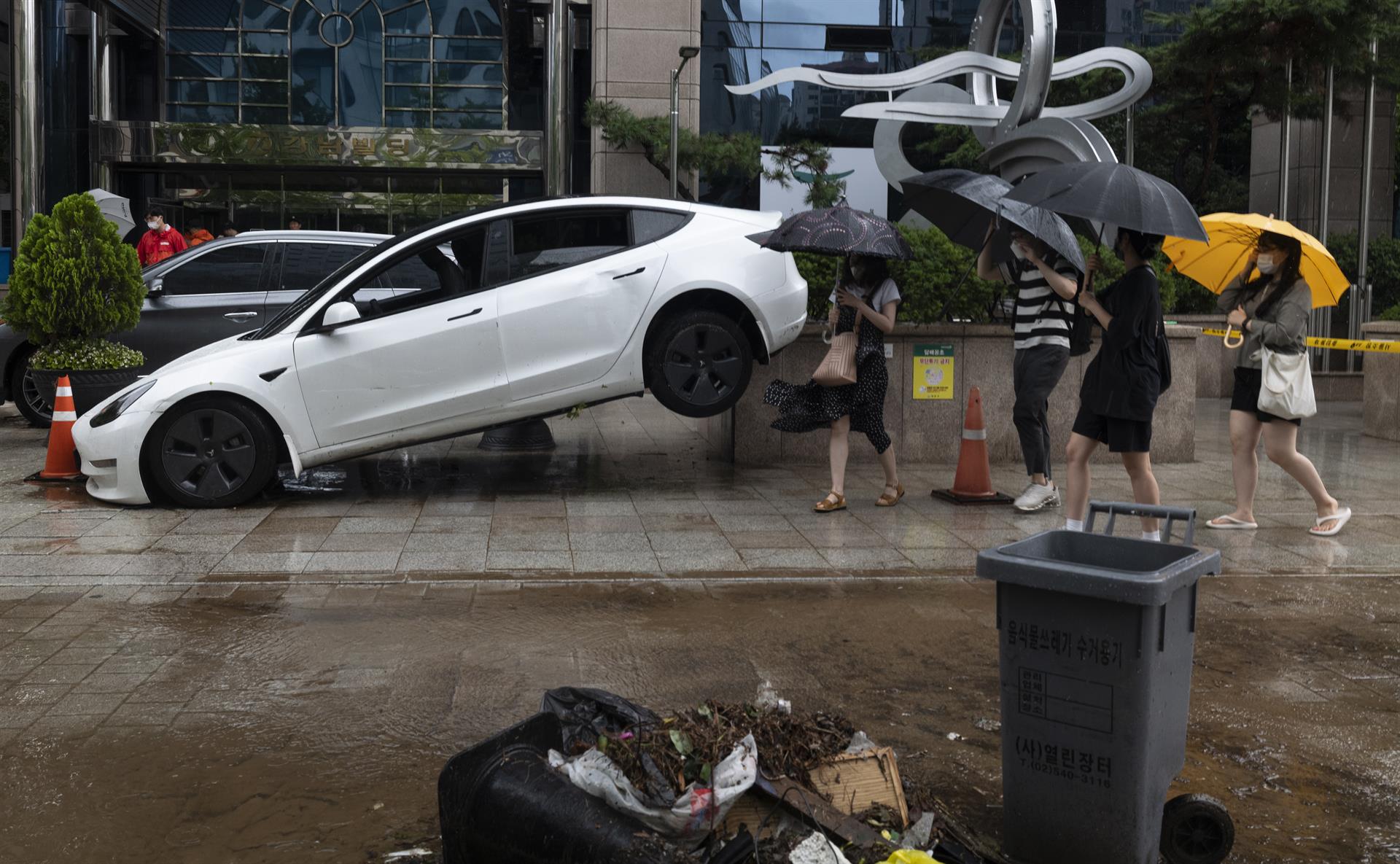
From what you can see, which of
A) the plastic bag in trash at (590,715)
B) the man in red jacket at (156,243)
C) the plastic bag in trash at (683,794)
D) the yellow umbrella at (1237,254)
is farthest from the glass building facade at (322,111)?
the plastic bag in trash at (683,794)

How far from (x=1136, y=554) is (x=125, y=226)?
49.2 ft

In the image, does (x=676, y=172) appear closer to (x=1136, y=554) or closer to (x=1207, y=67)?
(x=1207, y=67)

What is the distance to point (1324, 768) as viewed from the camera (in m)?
4.44

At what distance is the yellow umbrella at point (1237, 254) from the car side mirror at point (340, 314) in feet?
16.8

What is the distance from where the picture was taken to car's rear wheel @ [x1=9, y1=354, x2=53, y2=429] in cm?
1310

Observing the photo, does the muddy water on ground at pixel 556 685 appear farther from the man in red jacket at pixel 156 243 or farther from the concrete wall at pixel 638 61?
the concrete wall at pixel 638 61

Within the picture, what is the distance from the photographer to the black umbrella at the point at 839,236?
27.4 ft

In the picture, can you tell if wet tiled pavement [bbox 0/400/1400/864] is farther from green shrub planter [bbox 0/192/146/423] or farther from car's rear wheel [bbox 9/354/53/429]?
car's rear wheel [bbox 9/354/53/429]

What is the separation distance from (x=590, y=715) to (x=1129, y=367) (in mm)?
4275

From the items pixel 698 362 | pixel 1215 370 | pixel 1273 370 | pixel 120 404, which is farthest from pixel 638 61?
A: pixel 1273 370

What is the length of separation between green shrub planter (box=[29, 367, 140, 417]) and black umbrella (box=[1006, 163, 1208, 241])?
822cm

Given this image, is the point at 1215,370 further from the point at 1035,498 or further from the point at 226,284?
the point at 226,284

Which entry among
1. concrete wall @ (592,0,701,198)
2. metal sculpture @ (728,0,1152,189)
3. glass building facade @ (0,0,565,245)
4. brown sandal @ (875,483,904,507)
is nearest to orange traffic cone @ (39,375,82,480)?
brown sandal @ (875,483,904,507)

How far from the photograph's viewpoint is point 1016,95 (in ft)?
39.2
